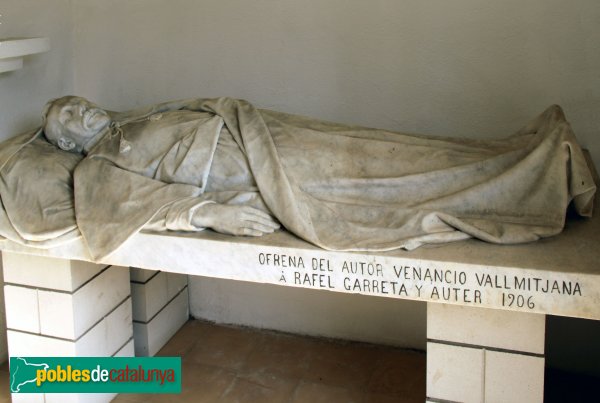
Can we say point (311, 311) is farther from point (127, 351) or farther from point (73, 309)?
point (73, 309)

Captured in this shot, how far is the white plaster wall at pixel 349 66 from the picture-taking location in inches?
132

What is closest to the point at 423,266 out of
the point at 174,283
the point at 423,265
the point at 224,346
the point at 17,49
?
the point at 423,265

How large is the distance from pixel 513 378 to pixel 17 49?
2.55m

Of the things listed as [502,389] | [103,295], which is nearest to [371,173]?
[502,389]

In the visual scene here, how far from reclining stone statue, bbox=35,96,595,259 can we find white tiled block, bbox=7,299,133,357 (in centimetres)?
66

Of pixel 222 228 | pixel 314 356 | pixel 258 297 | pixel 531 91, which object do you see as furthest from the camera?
pixel 258 297

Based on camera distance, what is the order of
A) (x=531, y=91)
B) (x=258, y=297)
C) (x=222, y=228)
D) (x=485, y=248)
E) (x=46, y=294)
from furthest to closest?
1. (x=258, y=297)
2. (x=531, y=91)
3. (x=46, y=294)
4. (x=222, y=228)
5. (x=485, y=248)

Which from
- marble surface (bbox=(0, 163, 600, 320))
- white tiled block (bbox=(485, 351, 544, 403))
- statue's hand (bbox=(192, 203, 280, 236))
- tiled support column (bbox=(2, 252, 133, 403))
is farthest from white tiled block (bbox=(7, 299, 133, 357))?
white tiled block (bbox=(485, 351, 544, 403))

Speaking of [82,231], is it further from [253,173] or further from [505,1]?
[505,1]

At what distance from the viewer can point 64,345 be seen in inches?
126

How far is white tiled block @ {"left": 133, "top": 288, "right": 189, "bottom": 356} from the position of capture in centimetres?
377

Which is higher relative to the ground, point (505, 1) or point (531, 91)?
point (505, 1)

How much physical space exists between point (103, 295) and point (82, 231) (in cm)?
65

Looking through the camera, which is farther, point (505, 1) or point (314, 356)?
point (314, 356)
